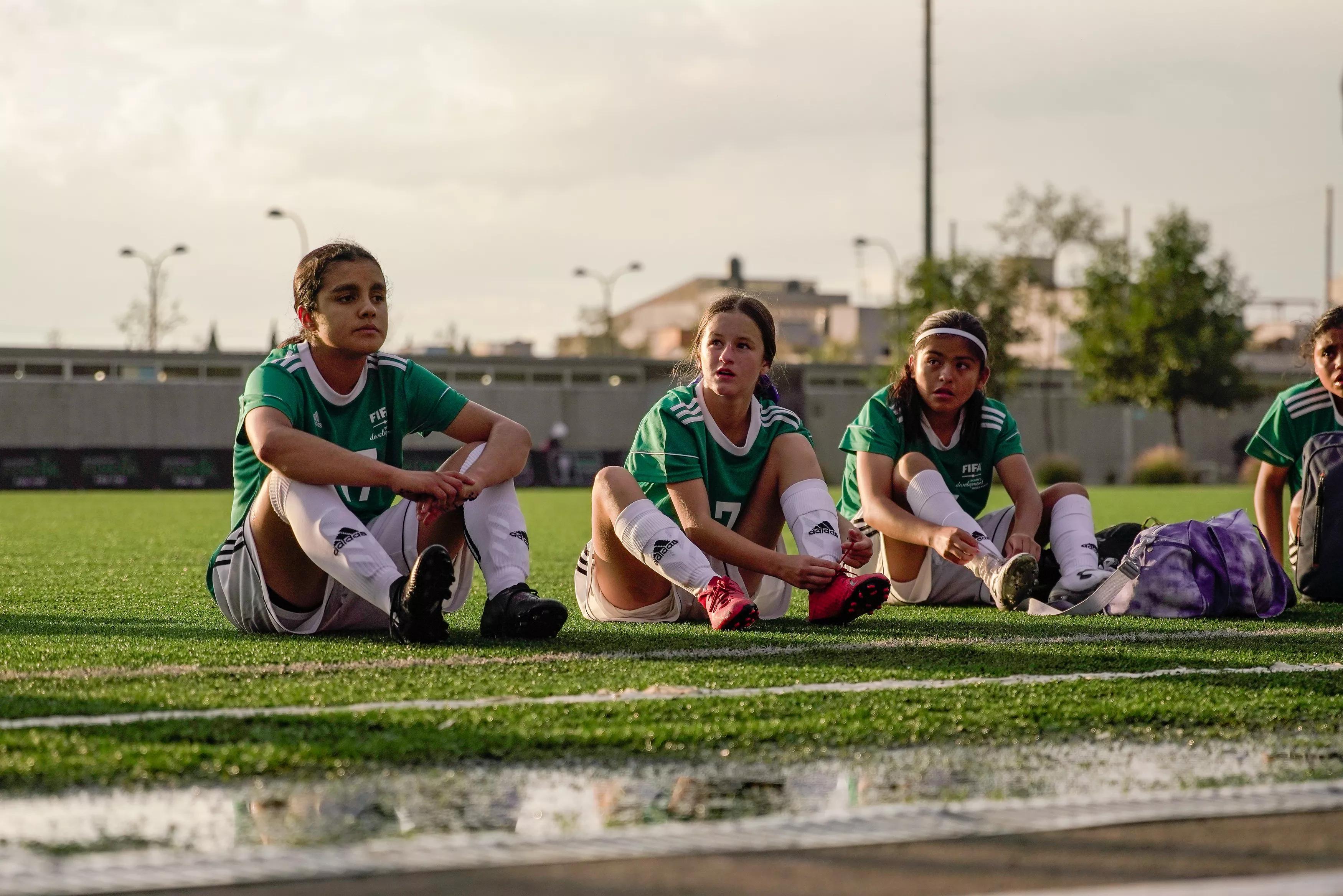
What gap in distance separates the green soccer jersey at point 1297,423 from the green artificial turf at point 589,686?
28.7 inches

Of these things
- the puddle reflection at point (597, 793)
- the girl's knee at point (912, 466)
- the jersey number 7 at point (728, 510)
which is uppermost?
the girl's knee at point (912, 466)

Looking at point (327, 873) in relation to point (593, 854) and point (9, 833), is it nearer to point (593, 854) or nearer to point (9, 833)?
point (593, 854)

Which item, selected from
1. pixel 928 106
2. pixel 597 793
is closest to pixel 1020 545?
pixel 597 793

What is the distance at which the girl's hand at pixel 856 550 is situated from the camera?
5.19m

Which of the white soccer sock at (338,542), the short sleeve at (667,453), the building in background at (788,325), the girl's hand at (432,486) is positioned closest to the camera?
the white soccer sock at (338,542)

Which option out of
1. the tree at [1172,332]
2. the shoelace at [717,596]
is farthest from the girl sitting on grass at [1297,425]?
the tree at [1172,332]

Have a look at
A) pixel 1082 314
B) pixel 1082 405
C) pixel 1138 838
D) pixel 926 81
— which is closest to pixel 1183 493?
pixel 926 81

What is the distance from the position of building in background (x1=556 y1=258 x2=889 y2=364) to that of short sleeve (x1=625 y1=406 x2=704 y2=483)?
75510 mm

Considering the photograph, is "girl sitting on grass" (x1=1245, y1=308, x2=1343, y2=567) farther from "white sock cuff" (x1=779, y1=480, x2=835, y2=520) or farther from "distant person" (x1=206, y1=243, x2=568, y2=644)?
"distant person" (x1=206, y1=243, x2=568, y2=644)

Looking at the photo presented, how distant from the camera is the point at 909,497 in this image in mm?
5703

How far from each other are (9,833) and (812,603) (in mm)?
3218

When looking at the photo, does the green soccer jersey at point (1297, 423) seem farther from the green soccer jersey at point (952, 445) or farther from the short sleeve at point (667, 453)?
Answer: the short sleeve at point (667, 453)

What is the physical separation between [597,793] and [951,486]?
148 inches

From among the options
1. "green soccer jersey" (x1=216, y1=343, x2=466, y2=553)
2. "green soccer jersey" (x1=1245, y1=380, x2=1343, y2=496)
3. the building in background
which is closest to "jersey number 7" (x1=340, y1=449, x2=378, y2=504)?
"green soccer jersey" (x1=216, y1=343, x2=466, y2=553)
